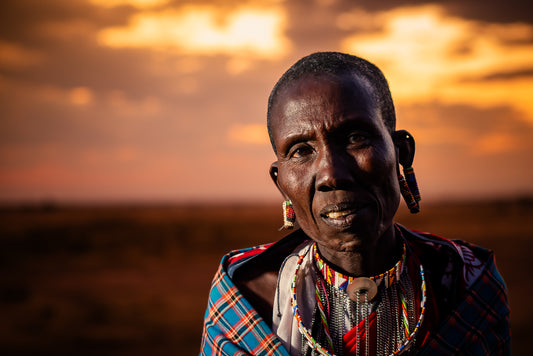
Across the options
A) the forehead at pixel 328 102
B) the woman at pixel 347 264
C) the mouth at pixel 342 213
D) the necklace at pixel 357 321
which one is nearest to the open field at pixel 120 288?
the woman at pixel 347 264

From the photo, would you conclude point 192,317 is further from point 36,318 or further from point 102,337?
point 36,318

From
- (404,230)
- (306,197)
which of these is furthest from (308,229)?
(404,230)

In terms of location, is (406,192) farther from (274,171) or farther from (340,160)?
(274,171)

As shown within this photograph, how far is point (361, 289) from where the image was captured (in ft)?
6.97

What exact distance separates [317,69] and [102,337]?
8.40 m

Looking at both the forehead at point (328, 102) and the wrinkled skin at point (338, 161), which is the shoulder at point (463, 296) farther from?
the forehead at point (328, 102)

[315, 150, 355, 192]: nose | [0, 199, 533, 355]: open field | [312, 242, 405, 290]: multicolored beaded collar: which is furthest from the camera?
[0, 199, 533, 355]: open field

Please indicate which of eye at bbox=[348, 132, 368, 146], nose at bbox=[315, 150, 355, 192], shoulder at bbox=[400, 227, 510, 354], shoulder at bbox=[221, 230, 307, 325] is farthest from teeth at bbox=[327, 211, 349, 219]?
shoulder at bbox=[400, 227, 510, 354]

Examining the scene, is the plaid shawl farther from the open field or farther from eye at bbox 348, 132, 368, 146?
the open field

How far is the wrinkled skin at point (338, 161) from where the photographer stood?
1.92 metres

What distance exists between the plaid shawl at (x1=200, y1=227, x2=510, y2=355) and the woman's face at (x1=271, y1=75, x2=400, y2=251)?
57 centimetres

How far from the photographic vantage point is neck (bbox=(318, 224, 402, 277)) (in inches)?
83.7

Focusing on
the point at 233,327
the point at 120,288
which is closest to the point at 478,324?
the point at 233,327

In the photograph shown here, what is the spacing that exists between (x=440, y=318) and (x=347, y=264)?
59 centimetres
